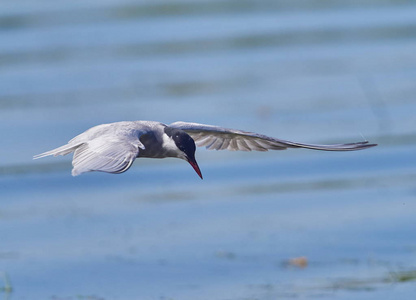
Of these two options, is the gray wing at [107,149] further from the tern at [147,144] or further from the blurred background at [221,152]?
the blurred background at [221,152]

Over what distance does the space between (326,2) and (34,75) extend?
7.50 metres

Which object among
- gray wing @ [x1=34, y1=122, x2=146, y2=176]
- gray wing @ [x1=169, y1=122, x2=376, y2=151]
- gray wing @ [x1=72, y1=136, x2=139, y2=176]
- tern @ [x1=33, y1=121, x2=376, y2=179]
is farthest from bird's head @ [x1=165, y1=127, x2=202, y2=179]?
gray wing @ [x1=72, y1=136, x2=139, y2=176]

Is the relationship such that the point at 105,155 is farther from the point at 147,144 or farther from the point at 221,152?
the point at 221,152

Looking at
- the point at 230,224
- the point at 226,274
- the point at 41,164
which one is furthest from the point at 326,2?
the point at 226,274

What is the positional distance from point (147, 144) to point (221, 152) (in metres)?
5.94

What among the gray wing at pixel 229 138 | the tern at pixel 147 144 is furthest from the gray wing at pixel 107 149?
Answer: the gray wing at pixel 229 138

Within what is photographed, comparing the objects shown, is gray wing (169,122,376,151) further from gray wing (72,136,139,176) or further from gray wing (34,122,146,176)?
gray wing (72,136,139,176)

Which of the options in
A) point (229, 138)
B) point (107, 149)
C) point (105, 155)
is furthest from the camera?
point (229, 138)

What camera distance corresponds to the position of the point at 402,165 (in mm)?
13352

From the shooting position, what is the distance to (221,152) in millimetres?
14250

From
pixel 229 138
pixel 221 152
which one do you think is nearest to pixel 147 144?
pixel 229 138

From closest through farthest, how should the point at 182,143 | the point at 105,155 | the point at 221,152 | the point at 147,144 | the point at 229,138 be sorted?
1. the point at 105,155
2. the point at 182,143
3. the point at 147,144
4. the point at 229,138
5. the point at 221,152

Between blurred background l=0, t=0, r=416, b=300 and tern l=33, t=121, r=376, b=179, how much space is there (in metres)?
1.39

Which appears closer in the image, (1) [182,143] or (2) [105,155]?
(2) [105,155]
